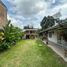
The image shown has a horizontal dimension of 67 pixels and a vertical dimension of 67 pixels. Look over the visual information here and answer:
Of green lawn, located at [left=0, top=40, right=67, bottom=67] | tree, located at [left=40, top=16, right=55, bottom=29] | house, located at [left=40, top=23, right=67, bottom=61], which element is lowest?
green lawn, located at [left=0, top=40, right=67, bottom=67]

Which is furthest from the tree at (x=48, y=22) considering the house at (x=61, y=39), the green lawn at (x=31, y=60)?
the green lawn at (x=31, y=60)

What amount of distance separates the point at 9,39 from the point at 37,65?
954 centimetres

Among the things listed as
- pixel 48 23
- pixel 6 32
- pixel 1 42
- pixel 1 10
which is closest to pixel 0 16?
pixel 1 10

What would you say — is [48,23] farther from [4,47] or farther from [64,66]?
[64,66]

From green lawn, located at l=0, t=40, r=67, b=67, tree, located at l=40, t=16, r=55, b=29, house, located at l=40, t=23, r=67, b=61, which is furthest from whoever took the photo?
tree, located at l=40, t=16, r=55, b=29

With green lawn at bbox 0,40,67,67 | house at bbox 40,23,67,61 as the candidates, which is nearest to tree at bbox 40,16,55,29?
house at bbox 40,23,67,61

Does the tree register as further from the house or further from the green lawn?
the green lawn

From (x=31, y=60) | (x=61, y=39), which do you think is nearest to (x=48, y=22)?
(x=61, y=39)

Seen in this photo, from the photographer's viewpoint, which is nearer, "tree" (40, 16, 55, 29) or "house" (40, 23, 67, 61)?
"house" (40, 23, 67, 61)

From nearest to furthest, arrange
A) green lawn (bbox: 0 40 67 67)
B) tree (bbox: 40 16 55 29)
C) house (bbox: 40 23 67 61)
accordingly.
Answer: green lawn (bbox: 0 40 67 67) < house (bbox: 40 23 67 61) < tree (bbox: 40 16 55 29)

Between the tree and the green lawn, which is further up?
the tree

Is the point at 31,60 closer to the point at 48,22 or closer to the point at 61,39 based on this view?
the point at 61,39

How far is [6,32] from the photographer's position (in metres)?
17.7

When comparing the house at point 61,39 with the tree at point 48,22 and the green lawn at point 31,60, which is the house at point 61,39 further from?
the tree at point 48,22
